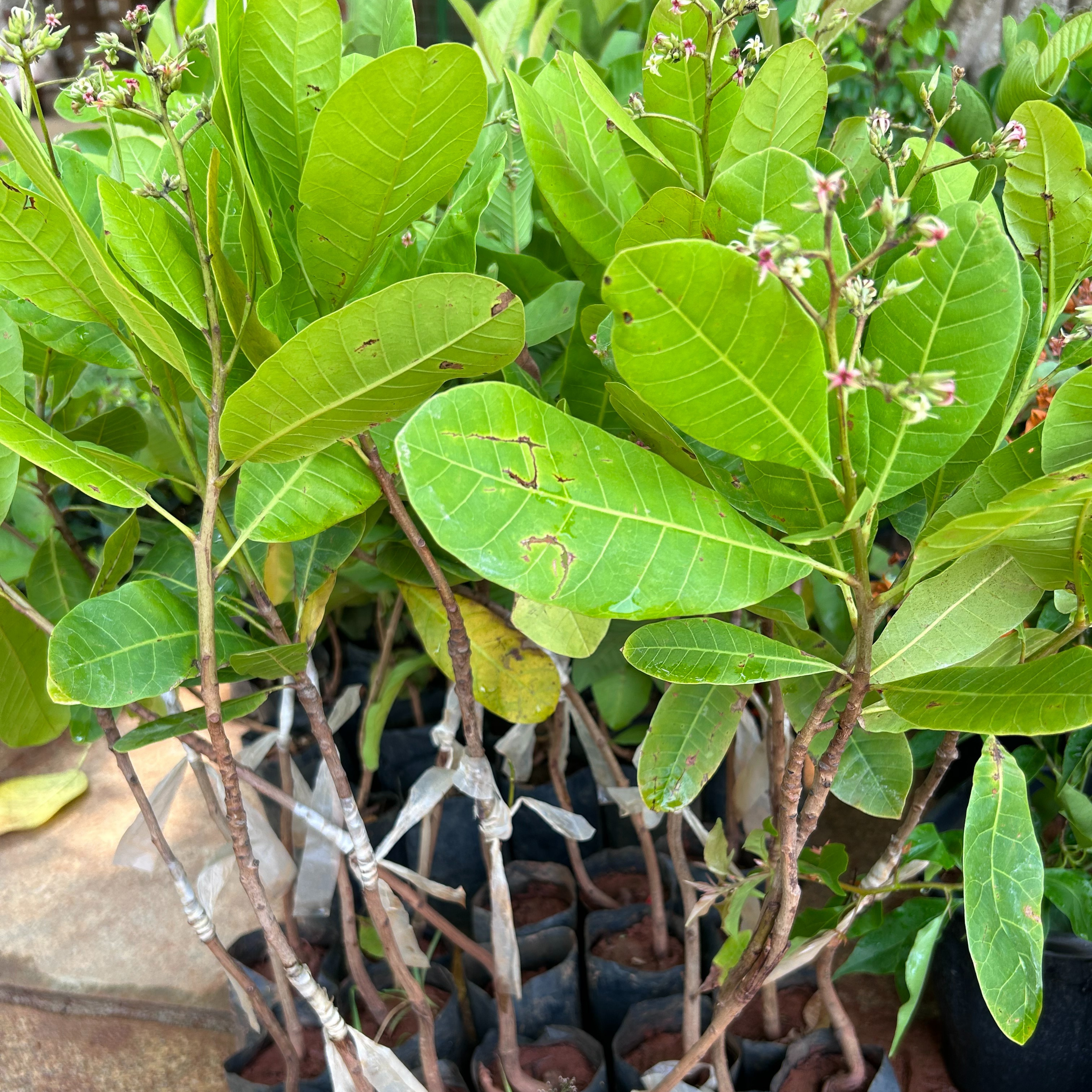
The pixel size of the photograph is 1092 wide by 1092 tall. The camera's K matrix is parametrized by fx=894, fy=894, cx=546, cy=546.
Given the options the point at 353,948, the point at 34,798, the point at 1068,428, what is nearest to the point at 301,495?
the point at 1068,428

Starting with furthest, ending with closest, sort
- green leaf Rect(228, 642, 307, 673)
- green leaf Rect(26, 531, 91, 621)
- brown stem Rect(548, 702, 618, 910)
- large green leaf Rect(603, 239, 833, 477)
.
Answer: brown stem Rect(548, 702, 618, 910) → green leaf Rect(26, 531, 91, 621) → green leaf Rect(228, 642, 307, 673) → large green leaf Rect(603, 239, 833, 477)

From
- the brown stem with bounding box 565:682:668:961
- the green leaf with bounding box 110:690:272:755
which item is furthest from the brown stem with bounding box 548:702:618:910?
the green leaf with bounding box 110:690:272:755

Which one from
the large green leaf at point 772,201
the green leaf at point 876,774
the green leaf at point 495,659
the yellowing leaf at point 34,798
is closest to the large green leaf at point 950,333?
the large green leaf at point 772,201

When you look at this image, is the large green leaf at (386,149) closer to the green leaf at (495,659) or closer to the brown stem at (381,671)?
the green leaf at (495,659)

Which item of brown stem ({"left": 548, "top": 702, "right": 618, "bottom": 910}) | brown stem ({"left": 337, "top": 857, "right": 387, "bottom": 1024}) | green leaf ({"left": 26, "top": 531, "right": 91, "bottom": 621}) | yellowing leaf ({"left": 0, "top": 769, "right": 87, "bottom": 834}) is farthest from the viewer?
yellowing leaf ({"left": 0, "top": 769, "right": 87, "bottom": 834})

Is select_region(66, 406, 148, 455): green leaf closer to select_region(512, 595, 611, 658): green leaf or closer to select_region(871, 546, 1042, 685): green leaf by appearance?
select_region(512, 595, 611, 658): green leaf

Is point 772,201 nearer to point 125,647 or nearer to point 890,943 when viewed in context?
point 125,647
